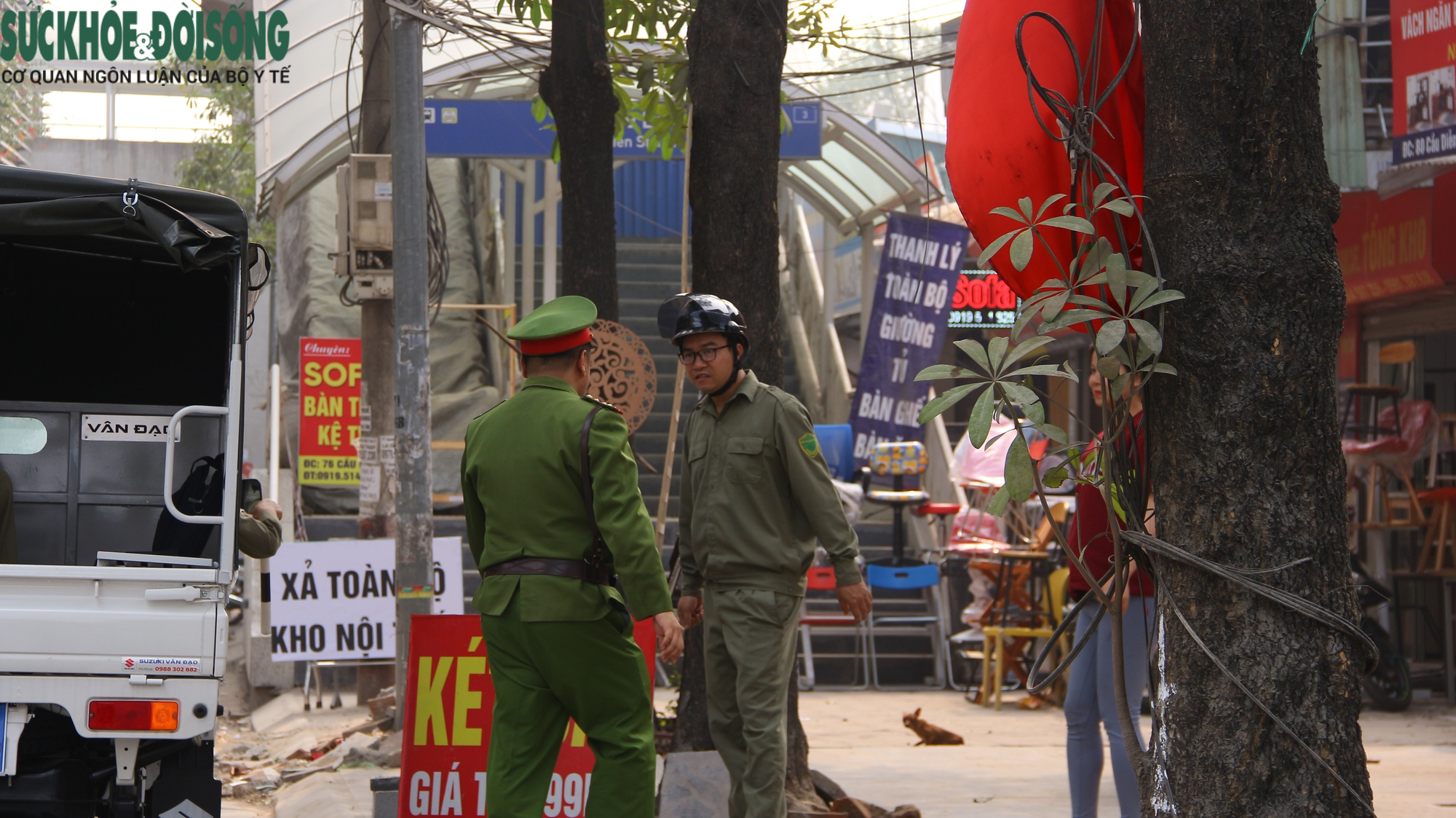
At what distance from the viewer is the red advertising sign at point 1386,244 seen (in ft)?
35.2

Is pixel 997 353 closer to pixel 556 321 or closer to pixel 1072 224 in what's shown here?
pixel 1072 224

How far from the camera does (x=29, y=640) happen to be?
4.46 meters

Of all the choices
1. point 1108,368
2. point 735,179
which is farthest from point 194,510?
point 1108,368

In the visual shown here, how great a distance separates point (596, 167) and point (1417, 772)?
5989 mm

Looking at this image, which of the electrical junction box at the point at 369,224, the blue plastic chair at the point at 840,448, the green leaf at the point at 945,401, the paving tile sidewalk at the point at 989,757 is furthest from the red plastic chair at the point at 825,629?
the green leaf at the point at 945,401

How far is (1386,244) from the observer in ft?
37.0

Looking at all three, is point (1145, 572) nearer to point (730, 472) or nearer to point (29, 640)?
point (730, 472)

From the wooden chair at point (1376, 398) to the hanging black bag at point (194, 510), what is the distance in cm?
883

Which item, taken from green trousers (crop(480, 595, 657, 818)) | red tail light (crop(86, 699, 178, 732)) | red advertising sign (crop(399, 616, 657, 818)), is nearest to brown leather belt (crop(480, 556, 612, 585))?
green trousers (crop(480, 595, 657, 818))

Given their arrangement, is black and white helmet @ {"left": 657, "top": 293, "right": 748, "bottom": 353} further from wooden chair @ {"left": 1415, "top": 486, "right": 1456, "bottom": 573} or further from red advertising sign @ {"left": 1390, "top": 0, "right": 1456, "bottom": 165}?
wooden chair @ {"left": 1415, "top": 486, "right": 1456, "bottom": 573}

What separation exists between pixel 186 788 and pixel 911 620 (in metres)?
8.32

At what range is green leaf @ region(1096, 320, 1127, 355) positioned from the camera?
289cm

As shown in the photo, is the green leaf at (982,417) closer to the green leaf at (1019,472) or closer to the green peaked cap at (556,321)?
the green leaf at (1019,472)

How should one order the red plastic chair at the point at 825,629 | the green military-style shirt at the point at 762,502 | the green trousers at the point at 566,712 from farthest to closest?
the red plastic chair at the point at 825,629 < the green military-style shirt at the point at 762,502 < the green trousers at the point at 566,712
